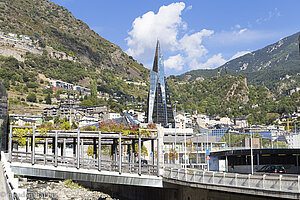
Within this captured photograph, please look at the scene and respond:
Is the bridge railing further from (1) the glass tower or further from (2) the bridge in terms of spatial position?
(1) the glass tower

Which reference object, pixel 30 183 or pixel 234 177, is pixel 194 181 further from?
pixel 30 183

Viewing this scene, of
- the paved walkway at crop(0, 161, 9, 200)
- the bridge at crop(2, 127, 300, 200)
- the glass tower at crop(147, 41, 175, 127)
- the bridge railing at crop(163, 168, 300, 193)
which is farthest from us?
the glass tower at crop(147, 41, 175, 127)

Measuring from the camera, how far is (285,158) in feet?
262

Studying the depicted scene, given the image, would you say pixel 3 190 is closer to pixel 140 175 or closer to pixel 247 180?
pixel 247 180

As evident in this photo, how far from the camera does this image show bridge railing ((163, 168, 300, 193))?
23.2 meters

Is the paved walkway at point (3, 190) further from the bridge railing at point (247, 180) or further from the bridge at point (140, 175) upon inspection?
the bridge railing at point (247, 180)

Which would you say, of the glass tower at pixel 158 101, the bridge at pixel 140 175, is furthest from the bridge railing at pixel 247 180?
the glass tower at pixel 158 101

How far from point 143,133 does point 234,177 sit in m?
14.2

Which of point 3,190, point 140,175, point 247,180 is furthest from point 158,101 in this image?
point 3,190

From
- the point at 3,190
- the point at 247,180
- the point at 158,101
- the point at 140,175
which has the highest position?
the point at 158,101

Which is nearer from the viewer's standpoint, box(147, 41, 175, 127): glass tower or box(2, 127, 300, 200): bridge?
box(2, 127, 300, 200): bridge

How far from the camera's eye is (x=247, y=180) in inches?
1016

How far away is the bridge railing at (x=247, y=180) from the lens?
2319cm

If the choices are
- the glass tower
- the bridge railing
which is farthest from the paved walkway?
the glass tower
